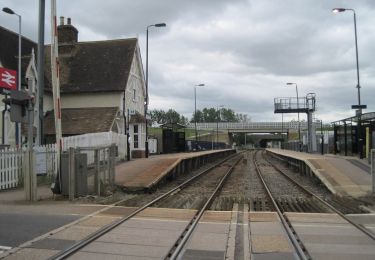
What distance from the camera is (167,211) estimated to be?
13.2 metres

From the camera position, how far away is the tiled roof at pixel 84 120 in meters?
34.8

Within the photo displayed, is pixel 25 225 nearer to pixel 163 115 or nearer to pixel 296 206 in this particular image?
pixel 296 206

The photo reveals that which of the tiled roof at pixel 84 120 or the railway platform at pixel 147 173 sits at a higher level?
the tiled roof at pixel 84 120

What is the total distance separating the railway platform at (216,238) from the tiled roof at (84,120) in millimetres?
22771

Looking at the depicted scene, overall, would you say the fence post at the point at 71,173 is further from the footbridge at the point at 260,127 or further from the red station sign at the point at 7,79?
the footbridge at the point at 260,127

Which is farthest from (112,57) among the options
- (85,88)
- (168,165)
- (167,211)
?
(167,211)

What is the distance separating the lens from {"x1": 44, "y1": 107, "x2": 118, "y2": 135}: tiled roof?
3484 cm

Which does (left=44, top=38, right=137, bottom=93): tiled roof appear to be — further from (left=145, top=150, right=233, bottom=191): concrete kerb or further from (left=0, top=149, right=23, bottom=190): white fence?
(left=0, top=149, right=23, bottom=190): white fence

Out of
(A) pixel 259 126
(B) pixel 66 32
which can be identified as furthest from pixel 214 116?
(B) pixel 66 32

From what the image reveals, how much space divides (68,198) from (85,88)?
24837 millimetres

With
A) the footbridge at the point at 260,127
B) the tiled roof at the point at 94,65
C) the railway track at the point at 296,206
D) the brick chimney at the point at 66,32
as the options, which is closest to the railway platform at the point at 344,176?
the railway track at the point at 296,206

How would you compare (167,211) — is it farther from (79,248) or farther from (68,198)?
(79,248)

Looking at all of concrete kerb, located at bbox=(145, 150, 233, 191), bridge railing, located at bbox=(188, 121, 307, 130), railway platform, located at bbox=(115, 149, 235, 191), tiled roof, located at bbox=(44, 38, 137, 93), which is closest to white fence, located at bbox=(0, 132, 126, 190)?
railway platform, located at bbox=(115, 149, 235, 191)

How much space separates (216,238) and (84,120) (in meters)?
28.2
